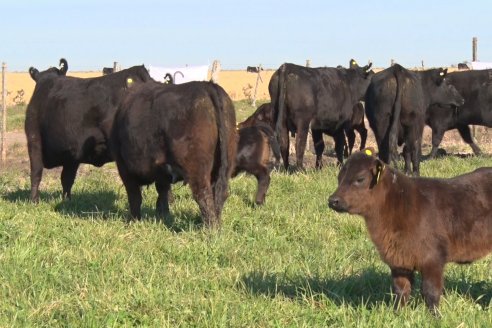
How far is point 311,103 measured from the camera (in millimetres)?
13102

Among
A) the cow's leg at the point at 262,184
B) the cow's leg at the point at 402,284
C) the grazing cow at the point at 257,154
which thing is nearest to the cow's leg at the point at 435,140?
the grazing cow at the point at 257,154

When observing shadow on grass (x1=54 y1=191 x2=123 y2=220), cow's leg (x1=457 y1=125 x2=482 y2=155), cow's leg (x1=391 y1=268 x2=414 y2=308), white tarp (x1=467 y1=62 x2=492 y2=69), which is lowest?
shadow on grass (x1=54 y1=191 x2=123 y2=220)

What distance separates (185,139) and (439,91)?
7.91m

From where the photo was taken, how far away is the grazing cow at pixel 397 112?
440 inches

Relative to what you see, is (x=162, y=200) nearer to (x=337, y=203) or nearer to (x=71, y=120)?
(x=71, y=120)

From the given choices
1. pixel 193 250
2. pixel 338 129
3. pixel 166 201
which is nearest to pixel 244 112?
pixel 338 129

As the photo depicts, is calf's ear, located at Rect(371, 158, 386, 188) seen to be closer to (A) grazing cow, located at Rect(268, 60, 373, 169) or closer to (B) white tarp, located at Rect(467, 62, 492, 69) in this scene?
(A) grazing cow, located at Rect(268, 60, 373, 169)

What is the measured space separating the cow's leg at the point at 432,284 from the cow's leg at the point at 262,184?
4603 mm

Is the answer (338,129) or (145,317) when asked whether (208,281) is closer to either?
(145,317)

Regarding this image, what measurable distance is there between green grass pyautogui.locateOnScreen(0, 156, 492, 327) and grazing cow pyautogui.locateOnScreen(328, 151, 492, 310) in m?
0.25

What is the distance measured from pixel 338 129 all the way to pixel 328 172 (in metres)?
2.95

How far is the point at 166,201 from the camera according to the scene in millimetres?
8156

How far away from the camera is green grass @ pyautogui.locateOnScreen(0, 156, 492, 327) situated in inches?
173

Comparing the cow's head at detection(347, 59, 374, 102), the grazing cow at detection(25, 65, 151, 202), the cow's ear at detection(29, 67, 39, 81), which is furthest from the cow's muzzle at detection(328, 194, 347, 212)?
the cow's head at detection(347, 59, 374, 102)
